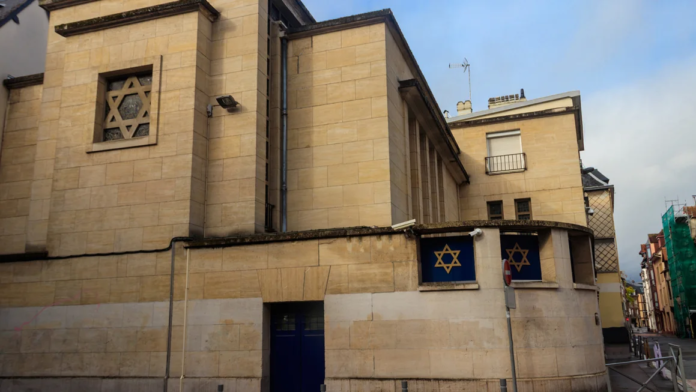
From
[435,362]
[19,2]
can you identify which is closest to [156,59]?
[19,2]

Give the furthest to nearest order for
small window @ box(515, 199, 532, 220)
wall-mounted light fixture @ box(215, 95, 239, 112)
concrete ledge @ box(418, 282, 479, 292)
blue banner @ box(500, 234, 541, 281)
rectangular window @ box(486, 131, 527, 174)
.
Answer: rectangular window @ box(486, 131, 527, 174), small window @ box(515, 199, 532, 220), wall-mounted light fixture @ box(215, 95, 239, 112), blue banner @ box(500, 234, 541, 281), concrete ledge @ box(418, 282, 479, 292)

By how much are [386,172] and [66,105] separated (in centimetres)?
964

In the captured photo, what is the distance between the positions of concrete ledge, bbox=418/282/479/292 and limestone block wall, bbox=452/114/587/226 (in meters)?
16.3

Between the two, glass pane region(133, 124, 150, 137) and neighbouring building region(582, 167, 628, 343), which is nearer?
glass pane region(133, 124, 150, 137)

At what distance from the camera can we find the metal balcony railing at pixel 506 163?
28.2 metres

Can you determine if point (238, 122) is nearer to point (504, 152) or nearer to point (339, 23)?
point (339, 23)

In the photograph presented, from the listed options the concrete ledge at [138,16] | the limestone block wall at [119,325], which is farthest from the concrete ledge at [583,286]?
the concrete ledge at [138,16]

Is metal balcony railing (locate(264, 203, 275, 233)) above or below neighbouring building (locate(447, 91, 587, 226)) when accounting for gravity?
below

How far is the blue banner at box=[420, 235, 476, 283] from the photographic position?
12.6 metres

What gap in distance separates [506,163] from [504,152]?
676 mm

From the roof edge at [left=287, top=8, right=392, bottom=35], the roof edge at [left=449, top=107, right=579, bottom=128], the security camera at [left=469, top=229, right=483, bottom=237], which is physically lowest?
the security camera at [left=469, top=229, right=483, bottom=237]

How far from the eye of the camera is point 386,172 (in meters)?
15.2

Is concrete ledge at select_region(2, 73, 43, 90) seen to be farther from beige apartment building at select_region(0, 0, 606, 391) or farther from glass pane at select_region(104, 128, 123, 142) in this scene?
glass pane at select_region(104, 128, 123, 142)

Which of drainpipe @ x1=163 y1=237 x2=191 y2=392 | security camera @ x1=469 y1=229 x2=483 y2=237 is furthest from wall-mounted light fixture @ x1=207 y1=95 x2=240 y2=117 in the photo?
security camera @ x1=469 y1=229 x2=483 y2=237
